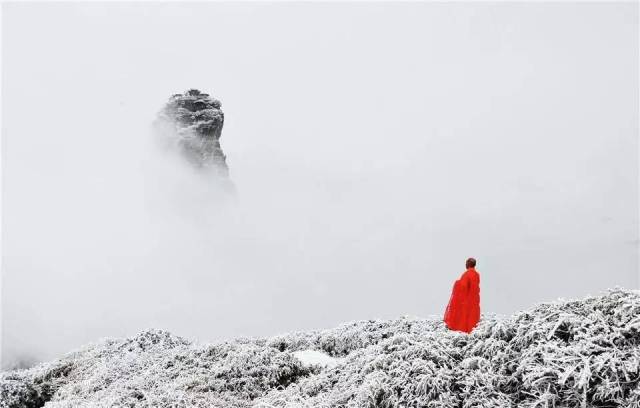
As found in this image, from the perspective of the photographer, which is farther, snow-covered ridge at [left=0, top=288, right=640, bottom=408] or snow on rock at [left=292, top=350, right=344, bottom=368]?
snow on rock at [left=292, top=350, right=344, bottom=368]

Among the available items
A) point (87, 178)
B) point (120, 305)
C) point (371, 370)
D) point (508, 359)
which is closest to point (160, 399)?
point (371, 370)

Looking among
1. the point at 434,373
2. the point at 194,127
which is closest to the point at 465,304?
the point at 434,373

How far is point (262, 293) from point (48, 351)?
325 ft

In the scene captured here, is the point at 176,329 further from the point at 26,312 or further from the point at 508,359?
the point at 508,359

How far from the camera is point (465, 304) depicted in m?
11.9

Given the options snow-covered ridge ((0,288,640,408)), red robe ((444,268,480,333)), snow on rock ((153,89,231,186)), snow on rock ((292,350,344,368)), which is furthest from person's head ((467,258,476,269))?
snow on rock ((153,89,231,186))

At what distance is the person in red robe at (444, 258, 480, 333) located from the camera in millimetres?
11859

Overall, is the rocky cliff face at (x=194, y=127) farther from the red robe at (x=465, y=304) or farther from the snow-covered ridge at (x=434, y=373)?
the red robe at (x=465, y=304)

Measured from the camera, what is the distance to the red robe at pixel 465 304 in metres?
11.9

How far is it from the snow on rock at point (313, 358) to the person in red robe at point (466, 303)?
3441mm

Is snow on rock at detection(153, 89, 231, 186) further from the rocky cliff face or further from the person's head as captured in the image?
the person's head

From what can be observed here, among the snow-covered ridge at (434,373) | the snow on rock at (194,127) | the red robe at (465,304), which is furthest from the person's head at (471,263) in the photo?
the snow on rock at (194,127)

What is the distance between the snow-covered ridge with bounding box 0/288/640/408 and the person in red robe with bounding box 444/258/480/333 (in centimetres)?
237

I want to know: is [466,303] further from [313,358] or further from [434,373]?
[313,358]
